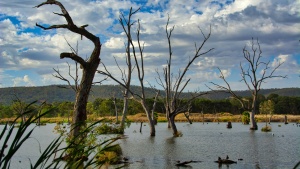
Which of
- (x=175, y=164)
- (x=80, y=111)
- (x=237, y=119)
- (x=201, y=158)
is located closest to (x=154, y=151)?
(x=201, y=158)

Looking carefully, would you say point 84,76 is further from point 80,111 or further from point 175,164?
point 175,164

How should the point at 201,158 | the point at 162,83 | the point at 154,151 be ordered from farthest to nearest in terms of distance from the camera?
1. the point at 162,83
2. the point at 154,151
3. the point at 201,158

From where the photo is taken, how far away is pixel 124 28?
3462cm

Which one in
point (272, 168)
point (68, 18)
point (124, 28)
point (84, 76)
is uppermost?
point (124, 28)

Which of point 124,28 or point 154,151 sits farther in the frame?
point 124,28

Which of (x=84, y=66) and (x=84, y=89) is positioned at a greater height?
(x=84, y=66)

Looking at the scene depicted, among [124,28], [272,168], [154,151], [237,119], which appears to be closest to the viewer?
[272,168]

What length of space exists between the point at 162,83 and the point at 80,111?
22.1 meters

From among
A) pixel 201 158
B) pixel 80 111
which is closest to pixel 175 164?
pixel 201 158

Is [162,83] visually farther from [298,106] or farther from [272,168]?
[298,106]

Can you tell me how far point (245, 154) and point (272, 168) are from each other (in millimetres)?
5610

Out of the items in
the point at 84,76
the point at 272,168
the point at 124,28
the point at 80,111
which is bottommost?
the point at 272,168

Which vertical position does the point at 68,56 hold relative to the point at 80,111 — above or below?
above

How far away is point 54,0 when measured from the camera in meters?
15.7
